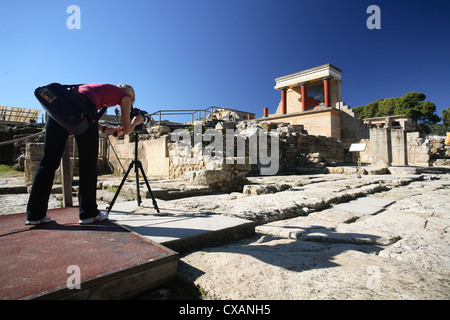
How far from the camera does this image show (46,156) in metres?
1.98

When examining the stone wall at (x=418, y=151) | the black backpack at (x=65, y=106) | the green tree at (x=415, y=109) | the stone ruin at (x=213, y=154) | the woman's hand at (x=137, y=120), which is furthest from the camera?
the green tree at (x=415, y=109)

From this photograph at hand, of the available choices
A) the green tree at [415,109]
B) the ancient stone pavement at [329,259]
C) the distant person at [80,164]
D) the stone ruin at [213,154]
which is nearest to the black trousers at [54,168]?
the distant person at [80,164]

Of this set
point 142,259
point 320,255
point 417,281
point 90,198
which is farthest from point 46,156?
point 417,281

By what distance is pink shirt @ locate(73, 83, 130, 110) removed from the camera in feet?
6.54

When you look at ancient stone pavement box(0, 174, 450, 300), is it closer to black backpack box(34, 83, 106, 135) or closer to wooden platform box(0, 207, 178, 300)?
wooden platform box(0, 207, 178, 300)

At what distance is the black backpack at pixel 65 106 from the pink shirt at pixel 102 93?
0.10 m

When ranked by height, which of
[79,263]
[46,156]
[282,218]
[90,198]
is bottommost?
[282,218]

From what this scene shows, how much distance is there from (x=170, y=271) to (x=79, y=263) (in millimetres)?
466

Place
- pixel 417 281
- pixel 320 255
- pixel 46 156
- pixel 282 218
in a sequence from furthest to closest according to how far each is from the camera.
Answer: pixel 282 218 → pixel 46 156 → pixel 320 255 → pixel 417 281

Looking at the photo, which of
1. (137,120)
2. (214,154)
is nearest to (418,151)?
(214,154)

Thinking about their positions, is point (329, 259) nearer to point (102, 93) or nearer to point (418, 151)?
point (102, 93)

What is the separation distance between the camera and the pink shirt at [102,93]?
6.54 feet

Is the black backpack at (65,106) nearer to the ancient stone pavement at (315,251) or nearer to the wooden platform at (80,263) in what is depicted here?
the wooden platform at (80,263)
